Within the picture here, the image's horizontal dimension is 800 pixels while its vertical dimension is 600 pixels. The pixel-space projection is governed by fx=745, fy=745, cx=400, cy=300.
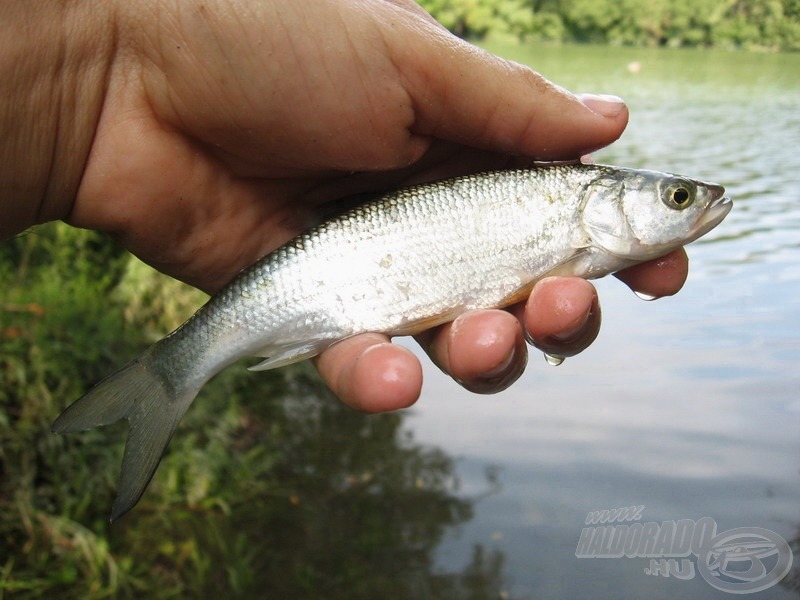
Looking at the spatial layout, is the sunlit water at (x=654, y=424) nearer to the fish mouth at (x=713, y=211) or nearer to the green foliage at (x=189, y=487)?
the green foliage at (x=189, y=487)

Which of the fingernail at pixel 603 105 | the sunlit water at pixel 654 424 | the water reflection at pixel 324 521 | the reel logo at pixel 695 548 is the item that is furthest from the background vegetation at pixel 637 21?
the water reflection at pixel 324 521

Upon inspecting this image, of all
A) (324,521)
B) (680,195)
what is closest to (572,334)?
(680,195)

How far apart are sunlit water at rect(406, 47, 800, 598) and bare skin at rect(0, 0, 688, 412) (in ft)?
6.86

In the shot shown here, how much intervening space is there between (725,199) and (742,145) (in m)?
8.75

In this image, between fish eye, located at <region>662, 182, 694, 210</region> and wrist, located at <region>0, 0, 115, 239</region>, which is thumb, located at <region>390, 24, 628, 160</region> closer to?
fish eye, located at <region>662, 182, 694, 210</region>

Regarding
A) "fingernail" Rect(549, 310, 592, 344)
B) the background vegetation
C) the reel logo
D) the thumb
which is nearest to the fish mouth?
the thumb

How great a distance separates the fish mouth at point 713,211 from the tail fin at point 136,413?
74.1 inches

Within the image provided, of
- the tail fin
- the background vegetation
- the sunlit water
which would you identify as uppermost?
the background vegetation

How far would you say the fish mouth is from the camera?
105 inches

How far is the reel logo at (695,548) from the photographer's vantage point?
359 centimetres

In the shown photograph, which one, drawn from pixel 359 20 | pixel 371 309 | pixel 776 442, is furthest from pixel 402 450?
pixel 359 20

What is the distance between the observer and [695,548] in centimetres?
382

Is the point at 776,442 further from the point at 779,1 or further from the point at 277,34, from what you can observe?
the point at 277,34

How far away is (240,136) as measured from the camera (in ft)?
9.02
